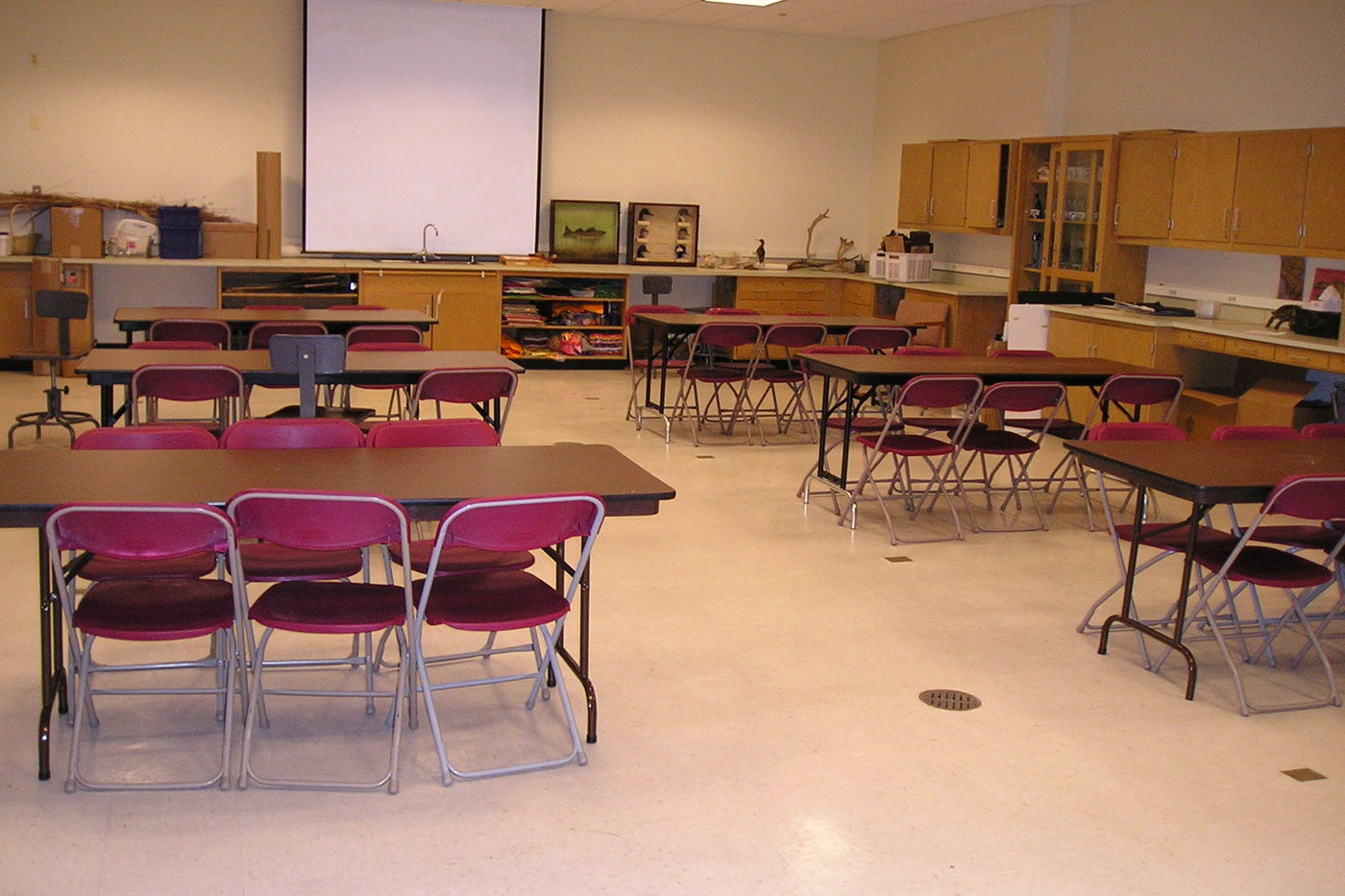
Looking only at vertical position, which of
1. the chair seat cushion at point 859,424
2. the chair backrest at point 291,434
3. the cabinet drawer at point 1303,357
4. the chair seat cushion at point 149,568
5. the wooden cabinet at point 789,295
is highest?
the wooden cabinet at point 789,295

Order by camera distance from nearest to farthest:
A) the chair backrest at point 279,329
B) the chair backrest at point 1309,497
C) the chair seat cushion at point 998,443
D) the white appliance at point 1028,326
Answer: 1. the chair backrest at point 1309,497
2. the chair seat cushion at point 998,443
3. the chair backrest at point 279,329
4. the white appliance at point 1028,326

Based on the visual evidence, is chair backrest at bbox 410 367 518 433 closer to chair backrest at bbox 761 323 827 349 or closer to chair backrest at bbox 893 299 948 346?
chair backrest at bbox 761 323 827 349

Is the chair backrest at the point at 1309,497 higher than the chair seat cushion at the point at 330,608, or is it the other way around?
the chair backrest at the point at 1309,497

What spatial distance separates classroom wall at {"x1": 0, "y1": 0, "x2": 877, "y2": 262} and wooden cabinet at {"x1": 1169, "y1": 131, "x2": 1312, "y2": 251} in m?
4.94

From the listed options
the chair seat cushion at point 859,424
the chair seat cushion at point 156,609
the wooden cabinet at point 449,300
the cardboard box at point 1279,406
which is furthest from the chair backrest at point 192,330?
the cardboard box at point 1279,406

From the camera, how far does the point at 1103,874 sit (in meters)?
3.05

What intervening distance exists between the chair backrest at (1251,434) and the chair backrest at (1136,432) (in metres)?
0.15

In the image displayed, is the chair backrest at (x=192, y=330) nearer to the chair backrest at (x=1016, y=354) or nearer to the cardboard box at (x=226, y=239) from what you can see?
the cardboard box at (x=226, y=239)

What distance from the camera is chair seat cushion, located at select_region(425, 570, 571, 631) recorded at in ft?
10.8

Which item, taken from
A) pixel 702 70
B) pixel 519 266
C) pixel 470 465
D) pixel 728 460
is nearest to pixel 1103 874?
→ pixel 470 465

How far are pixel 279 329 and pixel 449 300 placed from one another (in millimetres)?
3935

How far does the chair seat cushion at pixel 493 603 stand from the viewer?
331cm

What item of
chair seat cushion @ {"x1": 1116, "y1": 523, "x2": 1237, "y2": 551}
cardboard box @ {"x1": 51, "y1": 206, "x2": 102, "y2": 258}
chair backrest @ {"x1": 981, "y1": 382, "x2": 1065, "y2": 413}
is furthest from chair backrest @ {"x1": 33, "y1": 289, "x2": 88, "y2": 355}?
chair seat cushion @ {"x1": 1116, "y1": 523, "x2": 1237, "y2": 551}

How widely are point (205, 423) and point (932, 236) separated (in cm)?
729
